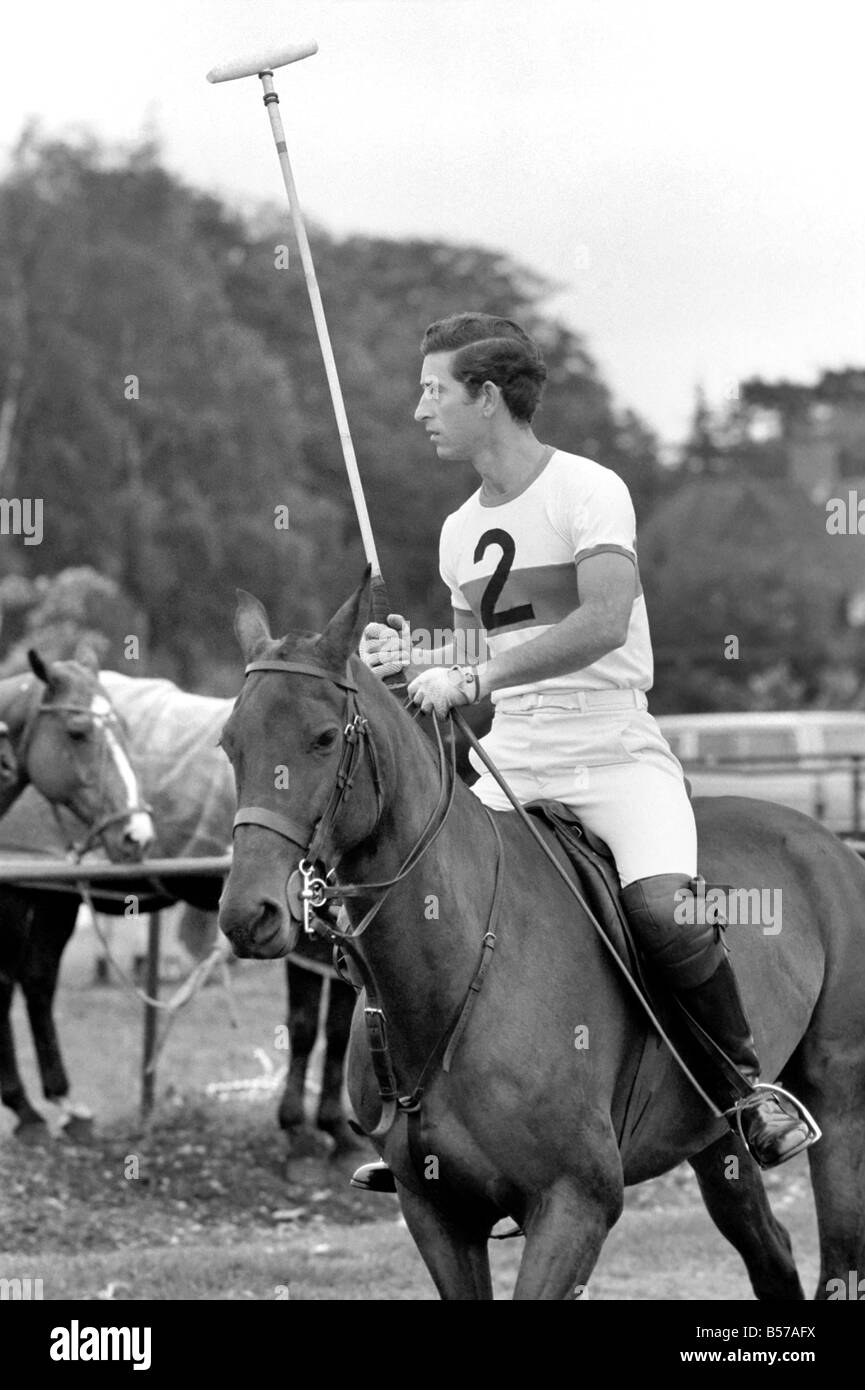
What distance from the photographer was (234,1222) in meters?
8.48

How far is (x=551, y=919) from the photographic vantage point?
15.5 feet

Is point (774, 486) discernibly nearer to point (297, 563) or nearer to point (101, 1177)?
point (297, 563)

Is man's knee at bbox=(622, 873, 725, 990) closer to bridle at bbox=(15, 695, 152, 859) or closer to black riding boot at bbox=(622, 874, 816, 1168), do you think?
black riding boot at bbox=(622, 874, 816, 1168)

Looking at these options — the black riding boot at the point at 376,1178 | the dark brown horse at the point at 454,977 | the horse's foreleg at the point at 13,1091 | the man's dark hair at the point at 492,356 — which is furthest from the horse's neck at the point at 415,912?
the horse's foreleg at the point at 13,1091

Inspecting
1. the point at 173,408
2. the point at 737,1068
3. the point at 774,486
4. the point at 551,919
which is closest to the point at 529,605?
the point at 551,919

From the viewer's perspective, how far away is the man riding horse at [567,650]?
184 inches

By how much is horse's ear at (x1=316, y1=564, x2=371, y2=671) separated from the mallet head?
1710 mm

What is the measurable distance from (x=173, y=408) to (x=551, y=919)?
110 ft

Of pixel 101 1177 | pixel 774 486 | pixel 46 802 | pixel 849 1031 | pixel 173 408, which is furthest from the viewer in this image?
pixel 774 486

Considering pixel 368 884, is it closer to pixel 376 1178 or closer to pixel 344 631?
pixel 344 631

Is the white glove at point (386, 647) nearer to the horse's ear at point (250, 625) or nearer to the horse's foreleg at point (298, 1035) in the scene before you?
the horse's ear at point (250, 625)

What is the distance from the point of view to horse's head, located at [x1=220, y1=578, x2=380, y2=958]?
12.8ft

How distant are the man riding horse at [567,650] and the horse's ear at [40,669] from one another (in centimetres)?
416

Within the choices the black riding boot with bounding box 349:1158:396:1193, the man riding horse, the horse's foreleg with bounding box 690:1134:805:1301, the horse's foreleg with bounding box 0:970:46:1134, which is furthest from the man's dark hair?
the horse's foreleg with bounding box 0:970:46:1134
